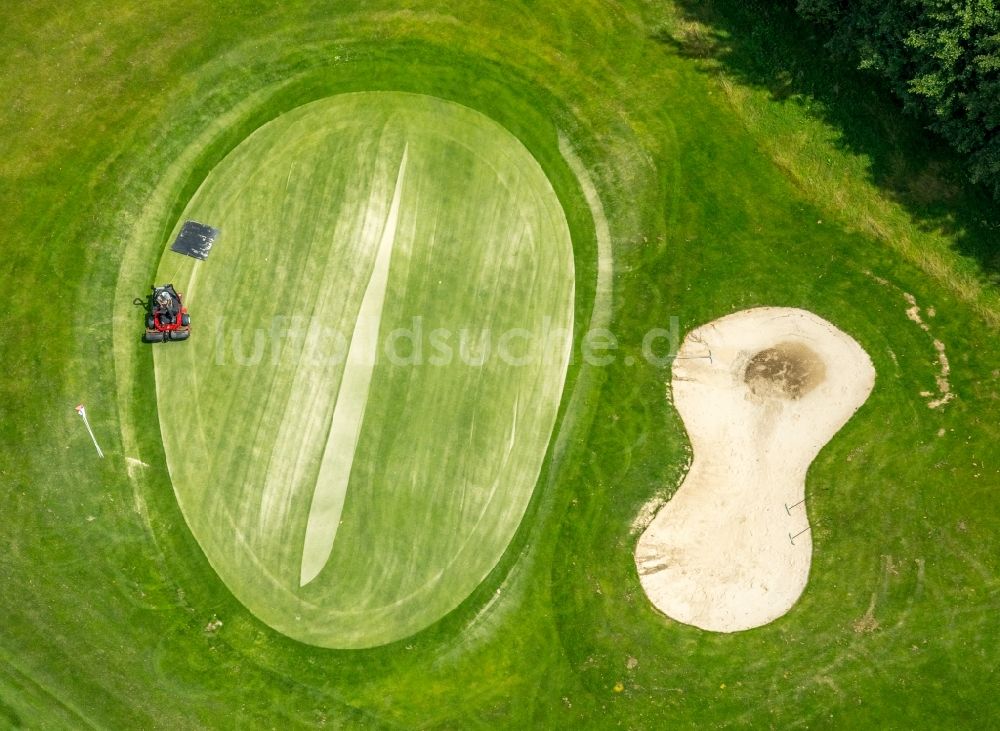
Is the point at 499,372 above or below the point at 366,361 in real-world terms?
above

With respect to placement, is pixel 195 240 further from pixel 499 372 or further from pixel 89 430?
pixel 499 372

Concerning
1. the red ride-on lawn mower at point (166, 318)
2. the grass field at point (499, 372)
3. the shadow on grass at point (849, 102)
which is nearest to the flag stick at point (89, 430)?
the grass field at point (499, 372)

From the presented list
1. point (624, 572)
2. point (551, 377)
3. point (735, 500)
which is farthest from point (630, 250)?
point (624, 572)

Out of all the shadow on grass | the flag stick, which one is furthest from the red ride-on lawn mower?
the shadow on grass

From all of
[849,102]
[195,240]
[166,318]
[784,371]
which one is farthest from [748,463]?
[195,240]

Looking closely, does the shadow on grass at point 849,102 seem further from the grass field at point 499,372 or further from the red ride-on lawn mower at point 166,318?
the red ride-on lawn mower at point 166,318

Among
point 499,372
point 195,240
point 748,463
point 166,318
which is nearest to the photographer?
point 748,463

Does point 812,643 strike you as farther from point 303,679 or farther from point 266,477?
point 266,477

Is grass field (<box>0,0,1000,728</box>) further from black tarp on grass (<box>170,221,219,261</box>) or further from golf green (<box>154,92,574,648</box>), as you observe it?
black tarp on grass (<box>170,221,219,261</box>)
